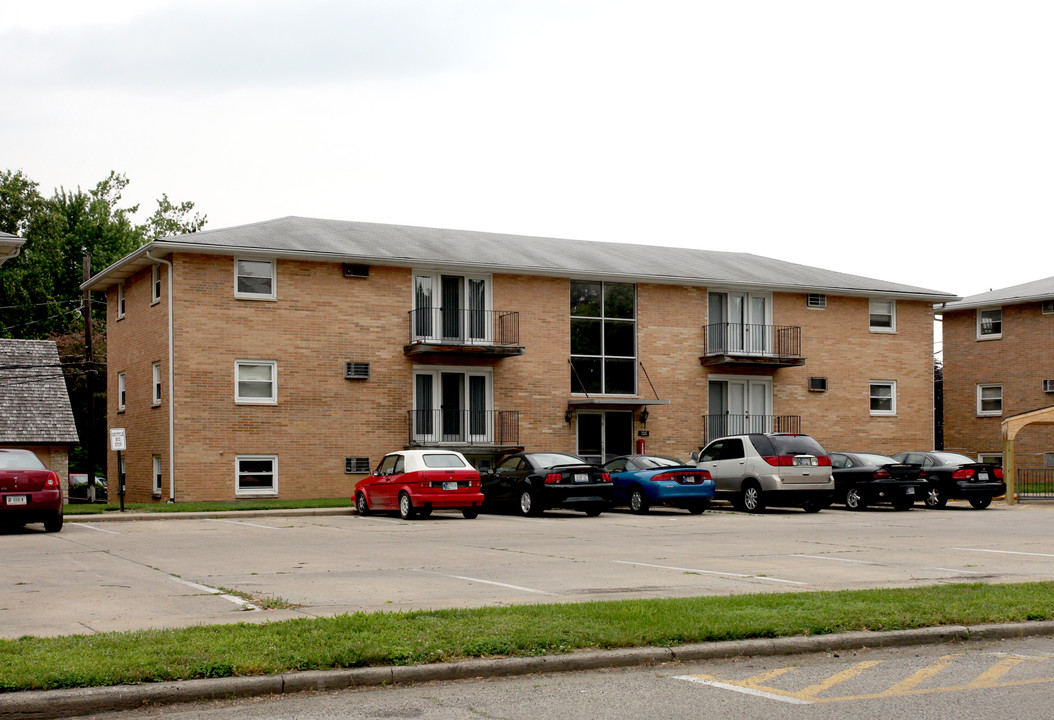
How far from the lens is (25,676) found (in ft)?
22.2

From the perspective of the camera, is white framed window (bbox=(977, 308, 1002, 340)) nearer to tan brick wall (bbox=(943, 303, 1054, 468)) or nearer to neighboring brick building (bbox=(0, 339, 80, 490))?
tan brick wall (bbox=(943, 303, 1054, 468))

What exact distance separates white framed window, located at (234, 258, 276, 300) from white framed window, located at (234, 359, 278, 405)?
5.79ft

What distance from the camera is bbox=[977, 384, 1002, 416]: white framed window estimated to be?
1706 inches

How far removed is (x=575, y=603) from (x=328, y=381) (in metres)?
21.9

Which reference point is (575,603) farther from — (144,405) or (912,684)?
(144,405)

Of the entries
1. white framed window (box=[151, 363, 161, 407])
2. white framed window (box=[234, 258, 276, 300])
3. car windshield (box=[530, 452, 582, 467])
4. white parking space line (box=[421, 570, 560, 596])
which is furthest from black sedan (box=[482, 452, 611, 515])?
white framed window (box=[151, 363, 161, 407])

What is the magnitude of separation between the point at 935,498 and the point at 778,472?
18.9ft

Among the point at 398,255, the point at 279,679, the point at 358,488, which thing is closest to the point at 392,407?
the point at 398,255

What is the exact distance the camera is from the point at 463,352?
31.7 m

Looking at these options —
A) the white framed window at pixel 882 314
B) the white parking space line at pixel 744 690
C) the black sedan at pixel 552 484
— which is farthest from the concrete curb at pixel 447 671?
the white framed window at pixel 882 314

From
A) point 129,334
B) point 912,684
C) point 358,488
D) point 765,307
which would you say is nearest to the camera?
point 912,684

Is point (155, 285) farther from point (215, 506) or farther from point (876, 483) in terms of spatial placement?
point (876, 483)

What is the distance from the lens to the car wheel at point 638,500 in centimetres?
2486

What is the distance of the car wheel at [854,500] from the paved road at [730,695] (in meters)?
19.8
